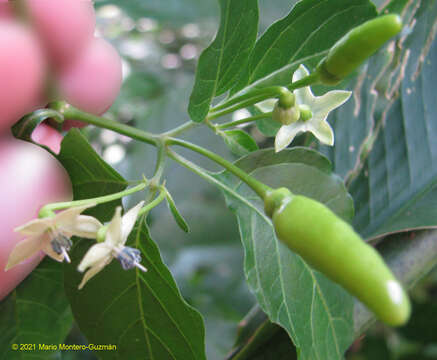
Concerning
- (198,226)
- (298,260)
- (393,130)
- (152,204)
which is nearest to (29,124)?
(152,204)

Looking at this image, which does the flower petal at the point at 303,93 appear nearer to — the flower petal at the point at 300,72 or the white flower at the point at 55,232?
the flower petal at the point at 300,72

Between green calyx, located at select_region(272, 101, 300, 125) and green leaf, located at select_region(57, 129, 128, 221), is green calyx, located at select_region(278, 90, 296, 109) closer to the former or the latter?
green calyx, located at select_region(272, 101, 300, 125)

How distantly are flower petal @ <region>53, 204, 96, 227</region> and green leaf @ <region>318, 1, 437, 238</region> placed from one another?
537 mm

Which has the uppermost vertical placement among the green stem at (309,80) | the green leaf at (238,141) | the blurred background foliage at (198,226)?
the green stem at (309,80)

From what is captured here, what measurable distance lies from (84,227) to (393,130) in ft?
2.17

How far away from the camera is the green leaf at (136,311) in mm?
659

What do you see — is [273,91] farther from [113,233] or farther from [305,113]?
[113,233]

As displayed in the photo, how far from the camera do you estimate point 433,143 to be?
2.92 ft

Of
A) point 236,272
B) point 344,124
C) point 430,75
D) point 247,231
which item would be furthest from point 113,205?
point 236,272

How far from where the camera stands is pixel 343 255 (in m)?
0.41

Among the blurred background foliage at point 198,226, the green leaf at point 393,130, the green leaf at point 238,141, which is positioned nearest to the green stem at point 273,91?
the green leaf at point 238,141

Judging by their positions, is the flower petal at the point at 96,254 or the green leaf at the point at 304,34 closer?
the flower petal at the point at 96,254

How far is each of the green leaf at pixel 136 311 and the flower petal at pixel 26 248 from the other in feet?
0.47

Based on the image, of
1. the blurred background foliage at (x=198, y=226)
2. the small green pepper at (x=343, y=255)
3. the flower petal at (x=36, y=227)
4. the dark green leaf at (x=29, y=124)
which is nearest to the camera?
the small green pepper at (x=343, y=255)
